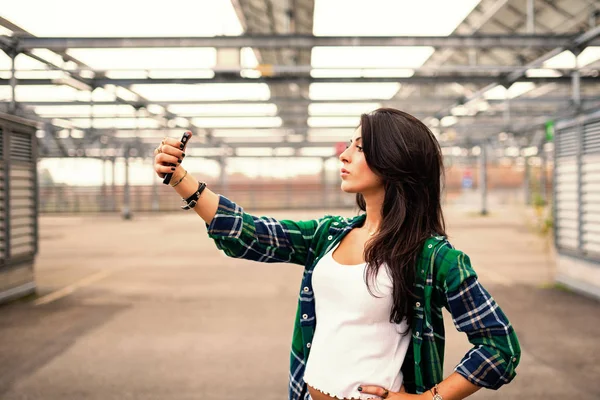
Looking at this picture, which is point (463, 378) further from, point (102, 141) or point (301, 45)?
point (102, 141)

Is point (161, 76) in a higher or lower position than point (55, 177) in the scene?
higher

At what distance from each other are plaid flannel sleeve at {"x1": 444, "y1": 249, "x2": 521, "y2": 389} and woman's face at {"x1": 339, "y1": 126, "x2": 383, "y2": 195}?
0.89ft

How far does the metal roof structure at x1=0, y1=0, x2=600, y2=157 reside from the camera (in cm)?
674

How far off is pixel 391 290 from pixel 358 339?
137 millimetres

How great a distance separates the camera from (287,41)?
6711mm

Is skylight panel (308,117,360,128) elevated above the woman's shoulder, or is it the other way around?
skylight panel (308,117,360,128)

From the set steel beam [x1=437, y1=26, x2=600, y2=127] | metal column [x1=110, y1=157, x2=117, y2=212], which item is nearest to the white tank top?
steel beam [x1=437, y1=26, x2=600, y2=127]

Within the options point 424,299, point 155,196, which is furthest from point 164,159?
point 155,196

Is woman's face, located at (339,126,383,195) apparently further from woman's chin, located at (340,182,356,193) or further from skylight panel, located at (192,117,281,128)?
skylight panel, located at (192,117,281,128)

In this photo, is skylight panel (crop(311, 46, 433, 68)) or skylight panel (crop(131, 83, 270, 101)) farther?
skylight panel (crop(131, 83, 270, 101))

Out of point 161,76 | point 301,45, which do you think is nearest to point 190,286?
point 301,45

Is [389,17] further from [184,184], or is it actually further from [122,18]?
[184,184]

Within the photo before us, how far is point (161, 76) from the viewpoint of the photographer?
9.08 metres

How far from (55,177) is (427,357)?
2808 cm
